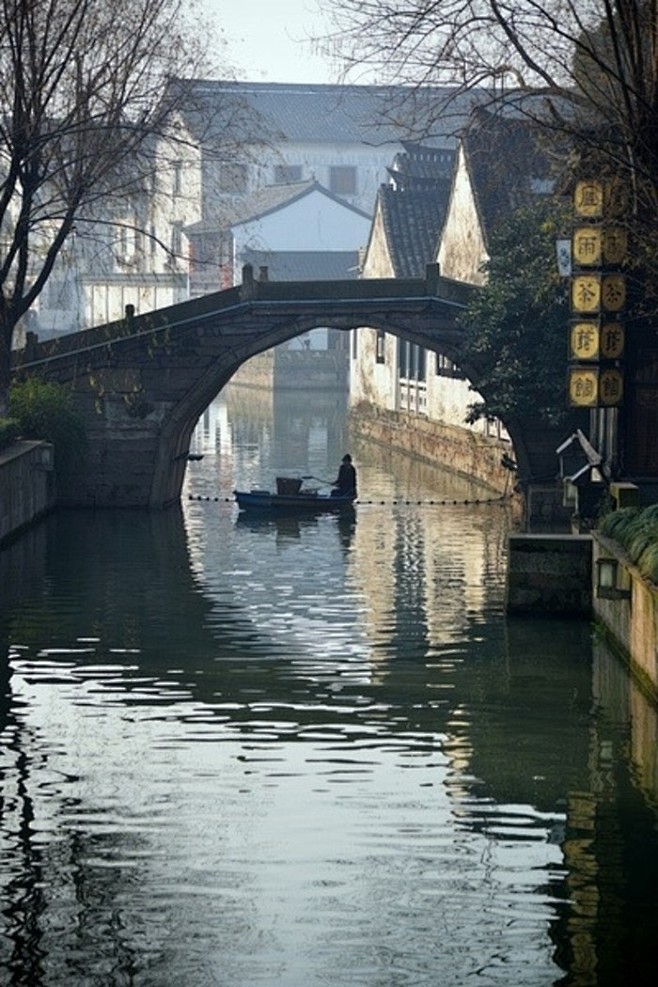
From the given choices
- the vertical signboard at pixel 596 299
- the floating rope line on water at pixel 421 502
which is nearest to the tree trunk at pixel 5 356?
the floating rope line on water at pixel 421 502

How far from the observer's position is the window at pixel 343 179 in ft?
335

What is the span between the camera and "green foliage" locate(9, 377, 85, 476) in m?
36.3

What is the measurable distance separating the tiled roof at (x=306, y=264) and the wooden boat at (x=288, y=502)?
1645 inches

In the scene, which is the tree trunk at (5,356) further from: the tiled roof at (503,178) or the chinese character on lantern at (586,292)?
the tiled roof at (503,178)

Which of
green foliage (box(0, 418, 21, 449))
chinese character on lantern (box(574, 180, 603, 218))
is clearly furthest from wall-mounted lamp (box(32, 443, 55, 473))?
chinese character on lantern (box(574, 180, 603, 218))

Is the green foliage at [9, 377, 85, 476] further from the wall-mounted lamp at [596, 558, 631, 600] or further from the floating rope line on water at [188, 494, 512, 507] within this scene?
the wall-mounted lamp at [596, 558, 631, 600]

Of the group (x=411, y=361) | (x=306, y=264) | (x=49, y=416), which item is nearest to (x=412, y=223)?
(x=411, y=361)

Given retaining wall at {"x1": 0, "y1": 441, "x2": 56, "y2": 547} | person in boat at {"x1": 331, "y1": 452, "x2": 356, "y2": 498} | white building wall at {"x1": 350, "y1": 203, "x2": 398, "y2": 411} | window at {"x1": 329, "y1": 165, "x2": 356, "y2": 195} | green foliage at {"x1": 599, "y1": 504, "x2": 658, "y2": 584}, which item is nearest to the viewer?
green foliage at {"x1": 599, "y1": 504, "x2": 658, "y2": 584}

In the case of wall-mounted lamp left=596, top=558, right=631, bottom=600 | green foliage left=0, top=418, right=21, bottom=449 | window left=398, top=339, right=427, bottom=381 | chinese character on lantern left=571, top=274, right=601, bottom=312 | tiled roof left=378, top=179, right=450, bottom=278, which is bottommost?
wall-mounted lamp left=596, top=558, right=631, bottom=600

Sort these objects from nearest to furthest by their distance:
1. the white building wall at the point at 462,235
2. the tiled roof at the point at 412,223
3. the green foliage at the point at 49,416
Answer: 1. the green foliage at the point at 49,416
2. the white building wall at the point at 462,235
3. the tiled roof at the point at 412,223

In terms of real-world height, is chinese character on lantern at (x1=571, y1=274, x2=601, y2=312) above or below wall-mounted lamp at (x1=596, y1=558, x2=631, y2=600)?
above

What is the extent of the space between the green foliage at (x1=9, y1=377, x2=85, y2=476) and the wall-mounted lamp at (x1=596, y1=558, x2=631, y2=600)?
1735 cm

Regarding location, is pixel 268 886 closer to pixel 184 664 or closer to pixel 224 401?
pixel 184 664

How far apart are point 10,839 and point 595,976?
4647 mm
